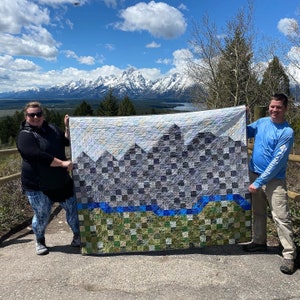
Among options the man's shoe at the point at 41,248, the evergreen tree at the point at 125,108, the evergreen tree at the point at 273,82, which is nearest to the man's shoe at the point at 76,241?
the man's shoe at the point at 41,248

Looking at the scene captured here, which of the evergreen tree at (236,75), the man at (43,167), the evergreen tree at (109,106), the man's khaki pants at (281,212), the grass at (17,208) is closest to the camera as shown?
the man's khaki pants at (281,212)

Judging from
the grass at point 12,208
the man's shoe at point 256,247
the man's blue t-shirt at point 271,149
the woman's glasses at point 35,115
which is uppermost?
the woman's glasses at point 35,115

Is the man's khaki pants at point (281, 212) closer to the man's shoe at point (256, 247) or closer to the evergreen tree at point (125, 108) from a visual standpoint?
the man's shoe at point (256, 247)

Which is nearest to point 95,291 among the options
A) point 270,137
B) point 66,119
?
point 66,119

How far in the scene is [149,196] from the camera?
4164mm

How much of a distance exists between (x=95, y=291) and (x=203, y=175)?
5.70ft

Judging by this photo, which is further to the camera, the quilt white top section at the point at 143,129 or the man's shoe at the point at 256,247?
the man's shoe at the point at 256,247

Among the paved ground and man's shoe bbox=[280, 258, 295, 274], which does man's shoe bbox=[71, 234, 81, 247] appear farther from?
man's shoe bbox=[280, 258, 295, 274]

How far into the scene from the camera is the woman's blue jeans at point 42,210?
13.9 ft

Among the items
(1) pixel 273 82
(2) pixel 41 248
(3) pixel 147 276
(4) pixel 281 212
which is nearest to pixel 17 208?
(2) pixel 41 248

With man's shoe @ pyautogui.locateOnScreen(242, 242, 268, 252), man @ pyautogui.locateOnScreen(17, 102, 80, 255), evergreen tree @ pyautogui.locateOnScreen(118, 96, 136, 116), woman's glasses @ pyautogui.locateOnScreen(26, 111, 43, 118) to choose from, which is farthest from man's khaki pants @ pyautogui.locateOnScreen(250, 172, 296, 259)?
evergreen tree @ pyautogui.locateOnScreen(118, 96, 136, 116)

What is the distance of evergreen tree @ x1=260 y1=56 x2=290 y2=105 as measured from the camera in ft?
84.4

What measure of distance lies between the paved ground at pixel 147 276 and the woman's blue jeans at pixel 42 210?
1.06ft

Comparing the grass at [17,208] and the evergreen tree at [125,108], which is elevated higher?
the evergreen tree at [125,108]
